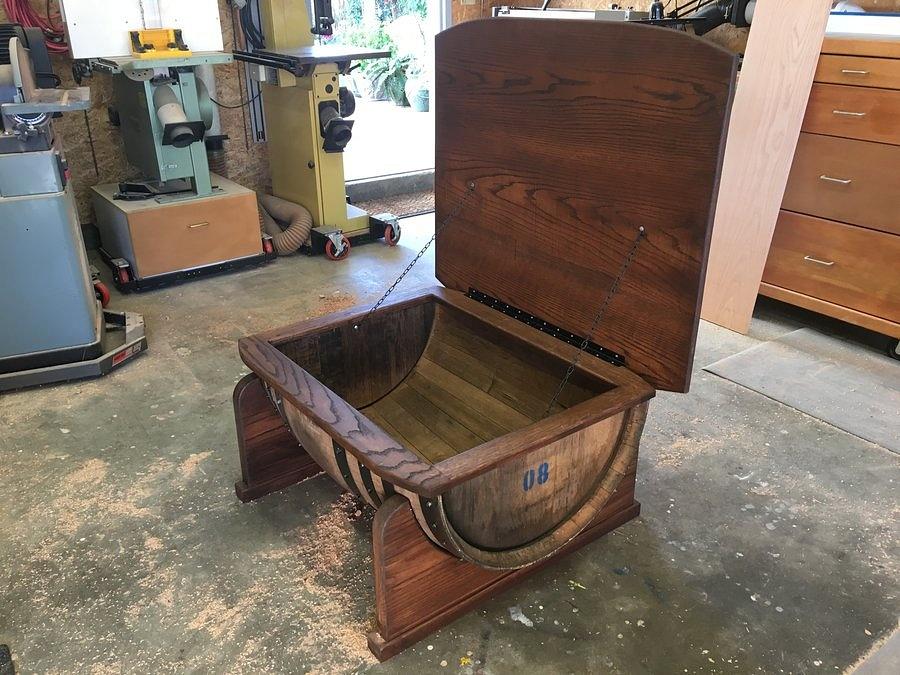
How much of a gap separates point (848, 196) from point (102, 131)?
3586mm

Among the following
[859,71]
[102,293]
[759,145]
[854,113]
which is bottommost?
[102,293]

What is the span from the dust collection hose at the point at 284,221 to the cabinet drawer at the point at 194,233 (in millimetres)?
183

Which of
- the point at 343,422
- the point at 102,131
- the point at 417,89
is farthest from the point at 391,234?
the point at 417,89

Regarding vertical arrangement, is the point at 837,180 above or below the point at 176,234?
above

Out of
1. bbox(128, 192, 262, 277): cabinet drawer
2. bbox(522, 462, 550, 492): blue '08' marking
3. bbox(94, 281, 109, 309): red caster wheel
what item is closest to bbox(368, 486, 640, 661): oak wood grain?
bbox(522, 462, 550, 492): blue '08' marking

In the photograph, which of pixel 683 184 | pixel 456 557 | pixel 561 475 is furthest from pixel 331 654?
pixel 683 184

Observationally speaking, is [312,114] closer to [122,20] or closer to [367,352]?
[122,20]

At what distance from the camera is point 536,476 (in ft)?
4.97

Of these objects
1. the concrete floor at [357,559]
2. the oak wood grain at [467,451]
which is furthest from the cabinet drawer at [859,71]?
Answer: the oak wood grain at [467,451]

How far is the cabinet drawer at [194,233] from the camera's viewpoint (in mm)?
3322

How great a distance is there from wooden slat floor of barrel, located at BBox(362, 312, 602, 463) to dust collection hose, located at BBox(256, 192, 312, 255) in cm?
197

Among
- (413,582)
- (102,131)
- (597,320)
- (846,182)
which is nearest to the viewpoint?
(413,582)

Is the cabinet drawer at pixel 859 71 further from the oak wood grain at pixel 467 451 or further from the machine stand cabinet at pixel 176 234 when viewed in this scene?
the machine stand cabinet at pixel 176 234

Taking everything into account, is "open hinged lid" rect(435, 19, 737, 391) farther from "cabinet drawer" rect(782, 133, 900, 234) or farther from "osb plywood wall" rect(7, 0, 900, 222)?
"osb plywood wall" rect(7, 0, 900, 222)
